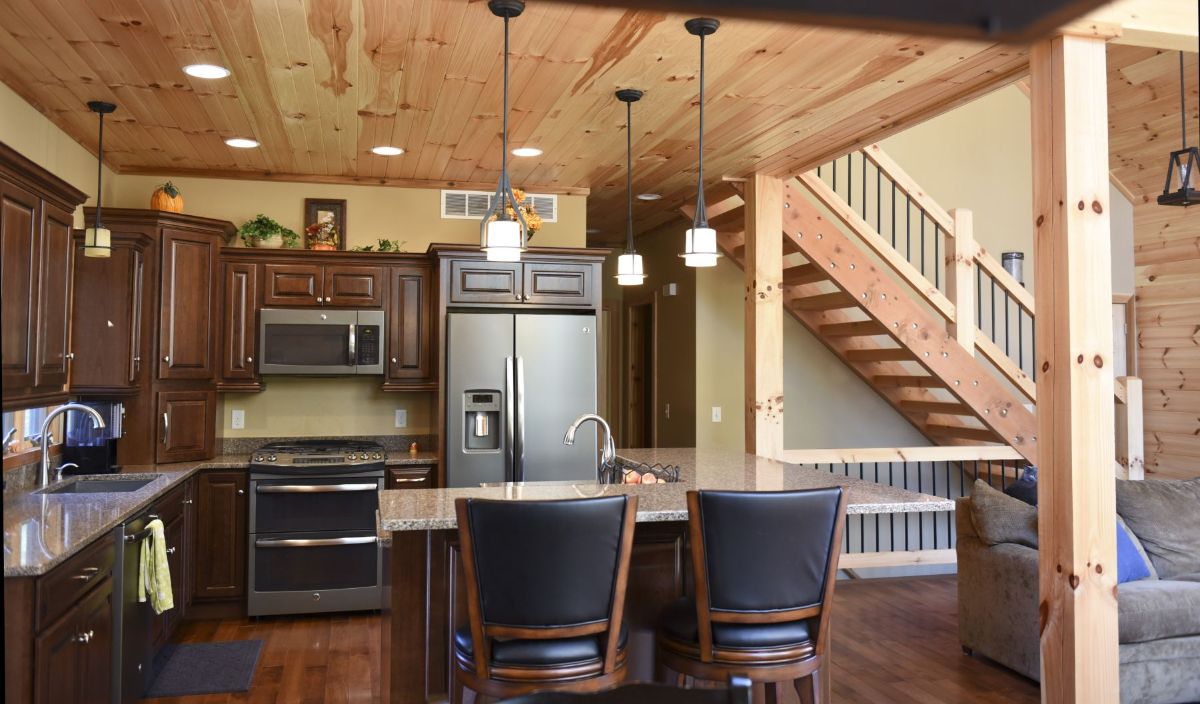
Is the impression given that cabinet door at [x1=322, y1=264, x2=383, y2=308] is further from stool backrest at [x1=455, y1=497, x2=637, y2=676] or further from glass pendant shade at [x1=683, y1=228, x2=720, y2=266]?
stool backrest at [x1=455, y1=497, x2=637, y2=676]

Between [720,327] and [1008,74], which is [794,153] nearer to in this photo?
[1008,74]

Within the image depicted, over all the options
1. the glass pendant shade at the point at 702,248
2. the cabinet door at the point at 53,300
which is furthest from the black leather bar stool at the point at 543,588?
the cabinet door at the point at 53,300

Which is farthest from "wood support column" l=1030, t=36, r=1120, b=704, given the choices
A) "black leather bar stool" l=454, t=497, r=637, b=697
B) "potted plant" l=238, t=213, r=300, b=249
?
"potted plant" l=238, t=213, r=300, b=249

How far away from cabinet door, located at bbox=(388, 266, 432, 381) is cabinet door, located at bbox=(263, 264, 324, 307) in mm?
461

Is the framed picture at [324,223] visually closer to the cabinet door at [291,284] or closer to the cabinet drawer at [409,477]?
the cabinet door at [291,284]

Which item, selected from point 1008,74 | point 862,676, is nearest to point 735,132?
point 1008,74

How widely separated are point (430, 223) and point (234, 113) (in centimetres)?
171

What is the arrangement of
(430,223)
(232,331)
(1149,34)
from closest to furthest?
1. (1149,34)
2. (232,331)
3. (430,223)

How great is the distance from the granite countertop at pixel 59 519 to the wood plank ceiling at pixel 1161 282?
6329 mm

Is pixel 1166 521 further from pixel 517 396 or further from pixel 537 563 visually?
pixel 537 563

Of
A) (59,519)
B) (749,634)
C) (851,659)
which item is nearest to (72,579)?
(59,519)

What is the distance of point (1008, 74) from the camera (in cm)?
346

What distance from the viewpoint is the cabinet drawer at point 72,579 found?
2.54 meters

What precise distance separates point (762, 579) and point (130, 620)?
8.22ft
